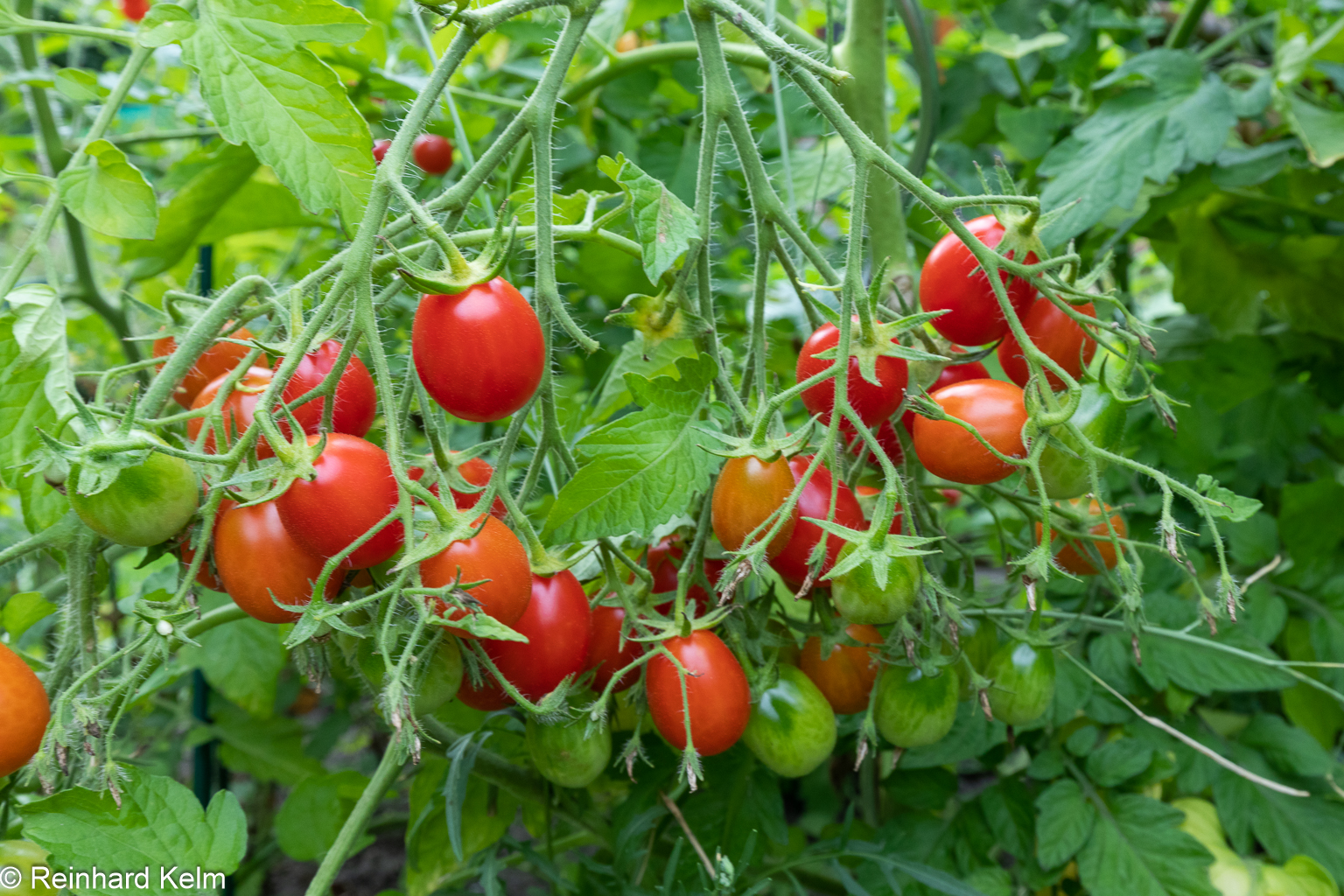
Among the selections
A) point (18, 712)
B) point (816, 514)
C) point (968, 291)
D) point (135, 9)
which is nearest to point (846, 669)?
point (816, 514)

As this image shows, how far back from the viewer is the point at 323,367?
1.71 ft

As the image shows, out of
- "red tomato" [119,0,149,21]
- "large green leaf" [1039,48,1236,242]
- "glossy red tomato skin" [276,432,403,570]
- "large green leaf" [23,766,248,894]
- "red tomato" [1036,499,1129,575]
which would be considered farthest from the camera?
"red tomato" [119,0,149,21]

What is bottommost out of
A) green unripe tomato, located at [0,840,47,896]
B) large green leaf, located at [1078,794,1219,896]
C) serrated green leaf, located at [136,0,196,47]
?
large green leaf, located at [1078,794,1219,896]

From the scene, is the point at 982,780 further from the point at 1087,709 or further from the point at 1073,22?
the point at 1073,22

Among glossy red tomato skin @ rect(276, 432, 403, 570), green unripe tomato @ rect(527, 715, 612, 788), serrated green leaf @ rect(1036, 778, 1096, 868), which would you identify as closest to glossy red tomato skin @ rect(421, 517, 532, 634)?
glossy red tomato skin @ rect(276, 432, 403, 570)

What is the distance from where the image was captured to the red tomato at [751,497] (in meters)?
0.51

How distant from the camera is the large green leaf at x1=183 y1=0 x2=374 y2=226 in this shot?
534 millimetres

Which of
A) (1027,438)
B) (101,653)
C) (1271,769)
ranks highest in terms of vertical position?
(1027,438)

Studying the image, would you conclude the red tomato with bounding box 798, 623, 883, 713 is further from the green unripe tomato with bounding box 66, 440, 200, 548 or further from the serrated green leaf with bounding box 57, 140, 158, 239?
the serrated green leaf with bounding box 57, 140, 158, 239

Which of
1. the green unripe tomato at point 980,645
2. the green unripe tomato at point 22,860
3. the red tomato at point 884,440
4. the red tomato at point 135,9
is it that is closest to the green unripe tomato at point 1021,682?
the green unripe tomato at point 980,645

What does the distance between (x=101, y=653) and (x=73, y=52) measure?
1518 millimetres

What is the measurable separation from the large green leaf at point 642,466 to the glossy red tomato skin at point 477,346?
7cm

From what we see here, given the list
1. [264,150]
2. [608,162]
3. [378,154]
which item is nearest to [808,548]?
[608,162]

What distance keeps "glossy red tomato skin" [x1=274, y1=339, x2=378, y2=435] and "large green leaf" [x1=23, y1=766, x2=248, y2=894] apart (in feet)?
0.80
